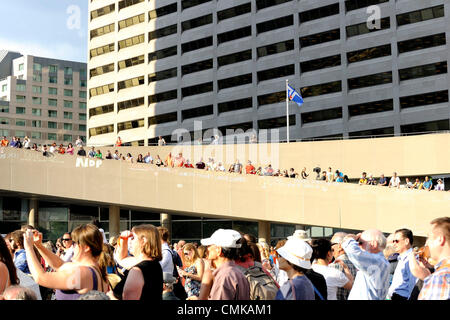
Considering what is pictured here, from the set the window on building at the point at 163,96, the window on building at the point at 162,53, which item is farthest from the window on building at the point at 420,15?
the window on building at the point at 163,96

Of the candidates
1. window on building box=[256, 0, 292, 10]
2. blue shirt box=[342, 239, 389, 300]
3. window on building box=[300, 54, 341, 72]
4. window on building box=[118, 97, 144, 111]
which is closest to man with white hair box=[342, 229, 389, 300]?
blue shirt box=[342, 239, 389, 300]

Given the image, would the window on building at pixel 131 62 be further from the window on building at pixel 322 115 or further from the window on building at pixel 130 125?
the window on building at pixel 322 115

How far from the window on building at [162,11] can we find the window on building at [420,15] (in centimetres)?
2750

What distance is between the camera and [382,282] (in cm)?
578

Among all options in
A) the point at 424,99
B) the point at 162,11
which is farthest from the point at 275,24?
the point at 424,99

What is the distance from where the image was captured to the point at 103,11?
263 ft

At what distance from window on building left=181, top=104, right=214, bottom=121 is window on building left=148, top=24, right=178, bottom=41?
32.1 feet

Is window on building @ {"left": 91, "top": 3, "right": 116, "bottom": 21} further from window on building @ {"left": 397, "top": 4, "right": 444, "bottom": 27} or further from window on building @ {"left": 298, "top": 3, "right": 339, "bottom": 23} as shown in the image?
window on building @ {"left": 397, "top": 4, "right": 444, "bottom": 27}

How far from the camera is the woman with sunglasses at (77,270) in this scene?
16.0 ft

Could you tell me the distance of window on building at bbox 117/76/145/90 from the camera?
74.6 meters

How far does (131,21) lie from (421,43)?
3631 centimetres

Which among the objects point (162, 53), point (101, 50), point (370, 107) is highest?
point (101, 50)

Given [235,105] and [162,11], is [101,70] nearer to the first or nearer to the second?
[162,11]
